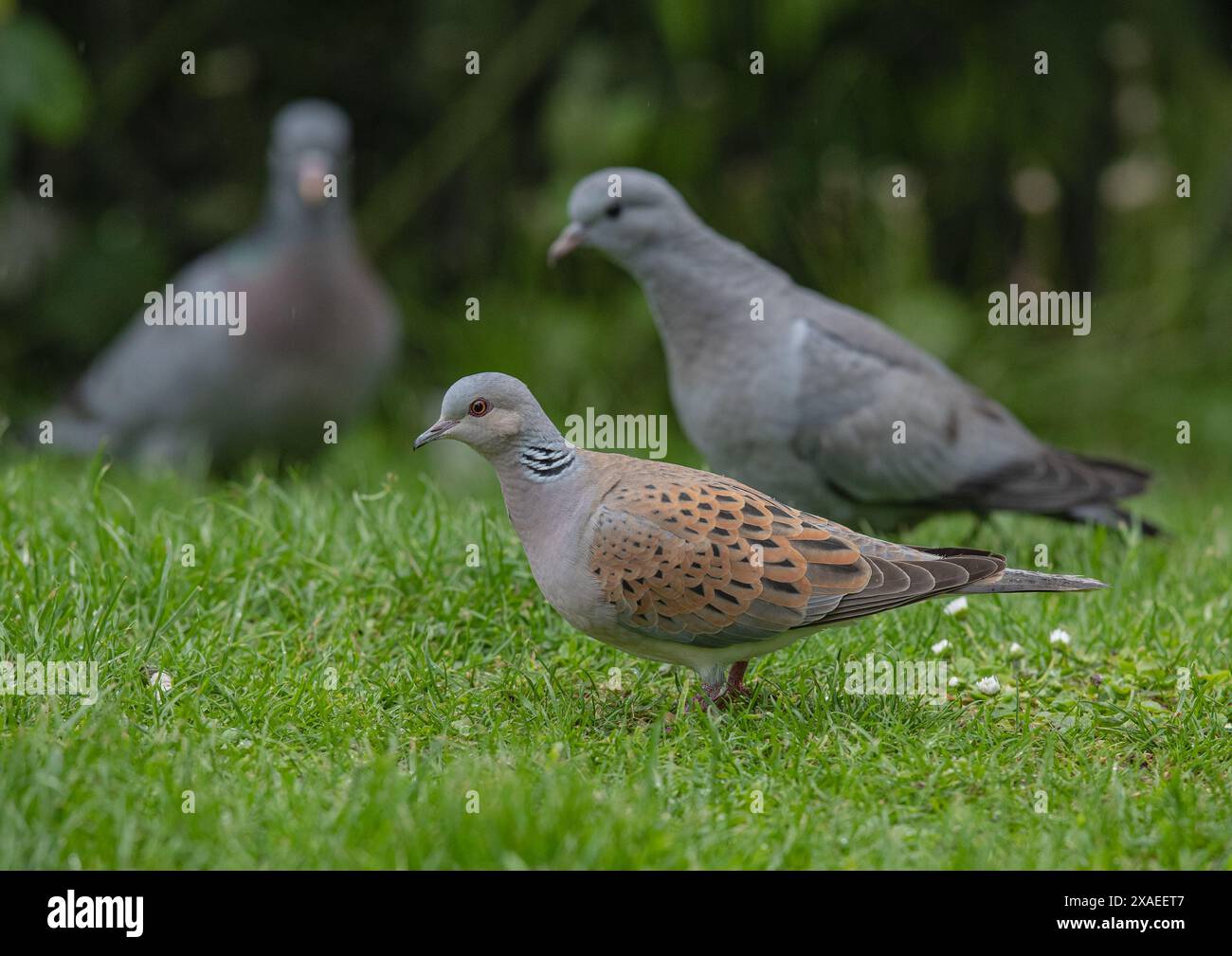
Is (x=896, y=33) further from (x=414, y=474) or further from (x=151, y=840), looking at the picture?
(x=151, y=840)

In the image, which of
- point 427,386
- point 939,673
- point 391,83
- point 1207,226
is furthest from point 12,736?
point 1207,226

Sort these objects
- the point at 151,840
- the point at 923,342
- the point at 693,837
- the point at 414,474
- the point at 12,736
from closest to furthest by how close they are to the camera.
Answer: the point at 151,840 → the point at 693,837 → the point at 12,736 → the point at 414,474 → the point at 923,342

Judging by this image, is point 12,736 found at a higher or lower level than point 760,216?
lower

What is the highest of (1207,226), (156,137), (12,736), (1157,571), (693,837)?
(156,137)

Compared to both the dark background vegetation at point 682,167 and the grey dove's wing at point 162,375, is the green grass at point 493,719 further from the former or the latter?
the dark background vegetation at point 682,167

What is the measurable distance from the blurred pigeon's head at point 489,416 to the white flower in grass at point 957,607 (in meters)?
1.39

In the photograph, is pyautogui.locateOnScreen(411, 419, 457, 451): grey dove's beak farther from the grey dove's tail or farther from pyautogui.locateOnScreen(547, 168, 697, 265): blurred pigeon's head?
pyautogui.locateOnScreen(547, 168, 697, 265): blurred pigeon's head

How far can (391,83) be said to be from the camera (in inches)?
347

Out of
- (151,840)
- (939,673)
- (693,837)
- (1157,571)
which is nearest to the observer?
(151,840)

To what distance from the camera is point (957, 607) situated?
4.20 meters

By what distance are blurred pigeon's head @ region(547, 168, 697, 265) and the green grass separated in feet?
3.58

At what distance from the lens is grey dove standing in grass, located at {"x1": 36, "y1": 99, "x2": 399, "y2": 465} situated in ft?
22.1

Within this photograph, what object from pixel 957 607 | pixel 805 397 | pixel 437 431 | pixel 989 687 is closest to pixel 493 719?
pixel 437 431

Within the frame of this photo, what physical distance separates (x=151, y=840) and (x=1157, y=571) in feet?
10.6
